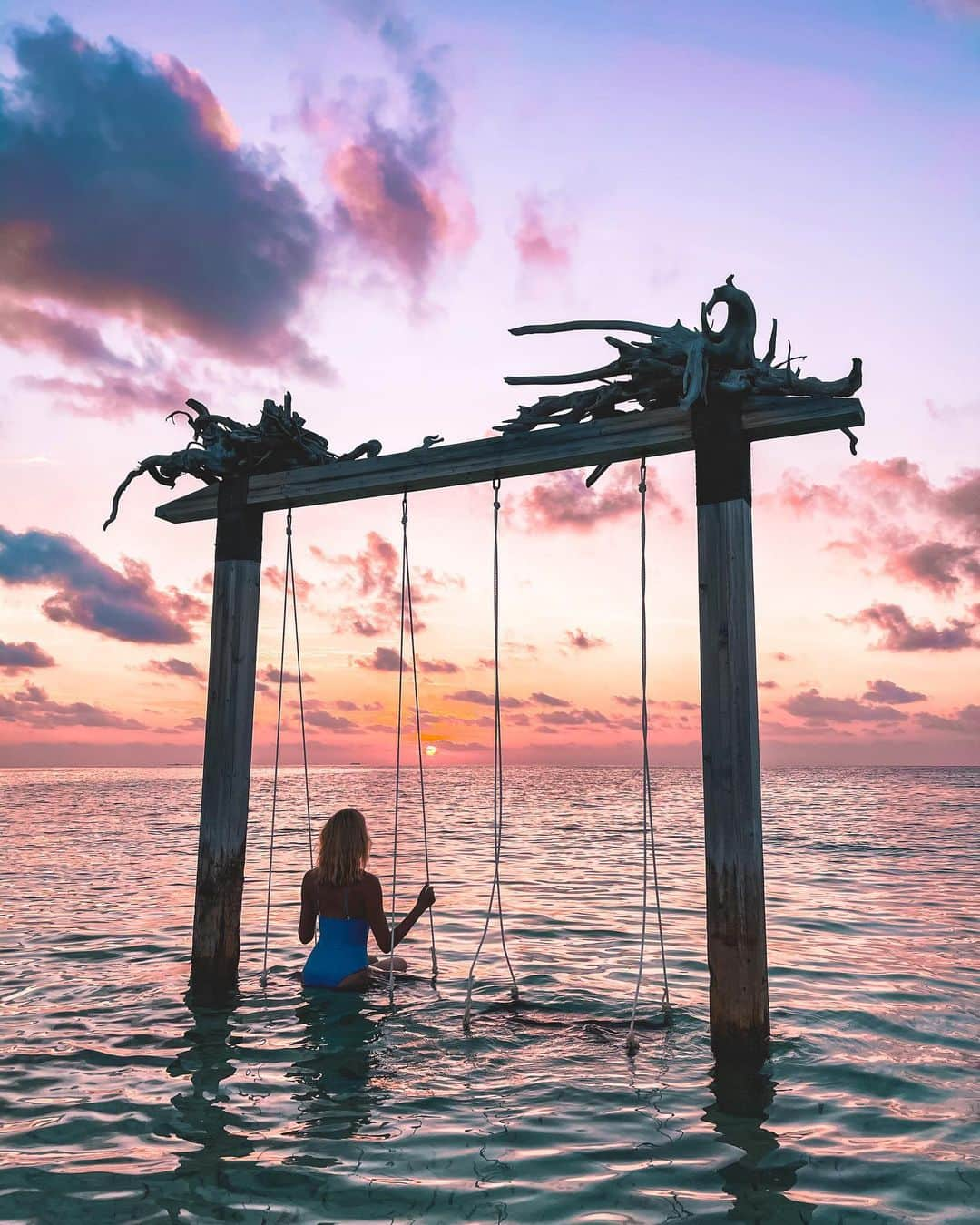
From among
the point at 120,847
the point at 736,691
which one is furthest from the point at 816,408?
the point at 120,847

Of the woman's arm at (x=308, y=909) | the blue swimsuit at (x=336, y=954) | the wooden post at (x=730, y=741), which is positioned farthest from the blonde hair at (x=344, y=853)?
the wooden post at (x=730, y=741)

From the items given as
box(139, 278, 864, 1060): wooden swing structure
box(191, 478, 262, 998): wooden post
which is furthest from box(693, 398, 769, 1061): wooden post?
box(191, 478, 262, 998): wooden post

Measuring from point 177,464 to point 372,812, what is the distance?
37.8 metres

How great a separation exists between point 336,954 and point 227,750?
1.88m

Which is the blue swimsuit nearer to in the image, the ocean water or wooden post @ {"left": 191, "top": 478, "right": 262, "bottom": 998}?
the ocean water

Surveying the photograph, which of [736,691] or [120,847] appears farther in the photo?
[120,847]

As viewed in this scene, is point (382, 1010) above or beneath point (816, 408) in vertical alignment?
beneath

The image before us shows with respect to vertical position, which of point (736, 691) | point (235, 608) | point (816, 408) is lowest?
point (736, 691)

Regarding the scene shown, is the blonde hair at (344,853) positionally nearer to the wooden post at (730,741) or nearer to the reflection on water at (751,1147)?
the wooden post at (730,741)

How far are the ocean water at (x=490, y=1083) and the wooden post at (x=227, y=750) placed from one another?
512 millimetres

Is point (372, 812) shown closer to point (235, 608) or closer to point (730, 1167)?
point (235, 608)

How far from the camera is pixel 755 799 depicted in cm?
580

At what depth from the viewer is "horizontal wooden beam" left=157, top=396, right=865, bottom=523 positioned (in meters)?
5.95

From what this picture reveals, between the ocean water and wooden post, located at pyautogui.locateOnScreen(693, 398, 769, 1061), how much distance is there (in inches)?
19.1
